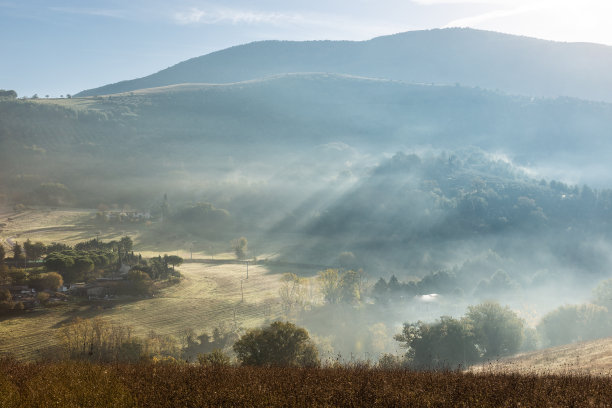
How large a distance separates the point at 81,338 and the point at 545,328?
272 feet

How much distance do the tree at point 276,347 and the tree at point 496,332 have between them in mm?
37266

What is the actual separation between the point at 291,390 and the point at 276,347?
89.2 feet

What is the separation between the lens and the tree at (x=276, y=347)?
35694 mm

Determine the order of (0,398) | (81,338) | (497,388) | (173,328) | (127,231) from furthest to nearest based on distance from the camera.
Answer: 1. (127,231)
2. (173,328)
3. (81,338)
4. (497,388)
5. (0,398)

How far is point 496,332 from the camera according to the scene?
2623 inches

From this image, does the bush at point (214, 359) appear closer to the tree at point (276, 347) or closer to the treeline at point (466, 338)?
the tree at point (276, 347)

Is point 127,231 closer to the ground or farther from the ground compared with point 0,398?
closer to the ground

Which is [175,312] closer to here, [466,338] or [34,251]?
[34,251]

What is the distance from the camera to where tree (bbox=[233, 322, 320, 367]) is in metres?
35.7

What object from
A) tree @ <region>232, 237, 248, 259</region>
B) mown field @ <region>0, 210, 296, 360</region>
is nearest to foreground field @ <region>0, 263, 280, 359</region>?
mown field @ <region>0, 210, 296, 360</region>

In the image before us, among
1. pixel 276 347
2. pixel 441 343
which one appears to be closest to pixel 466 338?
pixel 441 343

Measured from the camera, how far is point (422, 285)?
386ft

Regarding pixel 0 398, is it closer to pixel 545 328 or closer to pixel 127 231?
pixel 545 328

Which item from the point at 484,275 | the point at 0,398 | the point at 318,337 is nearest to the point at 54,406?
the point at 0,398
